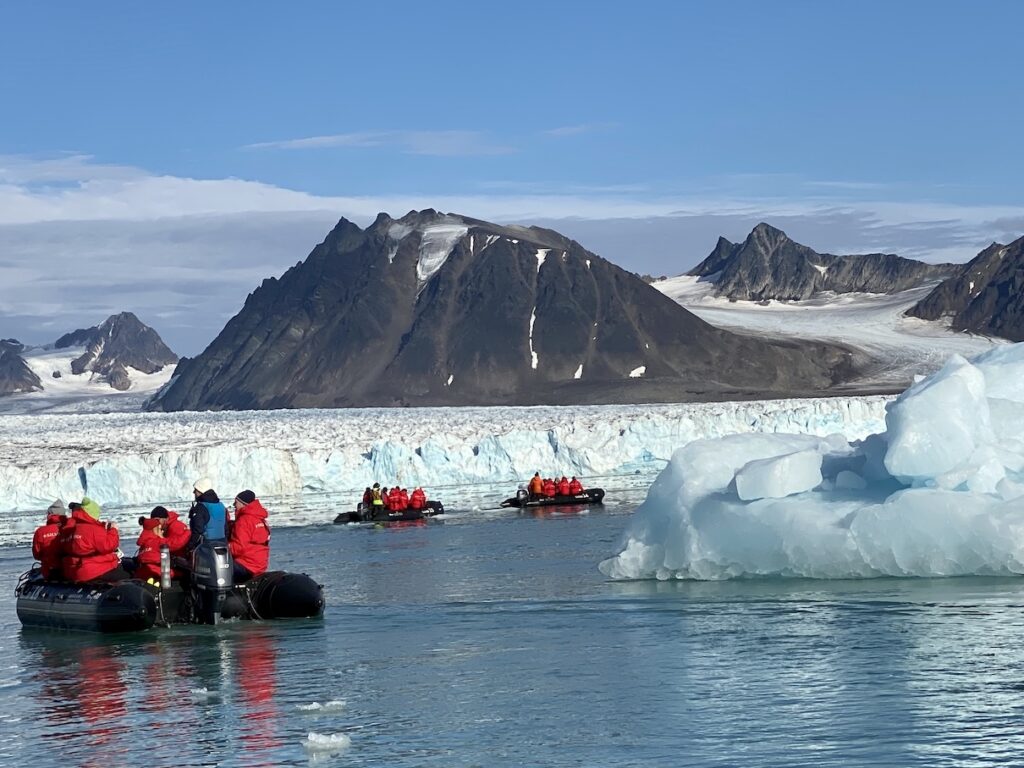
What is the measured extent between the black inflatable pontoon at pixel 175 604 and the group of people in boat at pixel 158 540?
0.26m

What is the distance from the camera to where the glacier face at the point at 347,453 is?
48.8 m

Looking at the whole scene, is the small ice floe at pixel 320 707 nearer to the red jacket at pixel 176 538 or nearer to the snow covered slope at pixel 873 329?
the red jacket at pixel 176 538

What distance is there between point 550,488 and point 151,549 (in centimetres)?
2171

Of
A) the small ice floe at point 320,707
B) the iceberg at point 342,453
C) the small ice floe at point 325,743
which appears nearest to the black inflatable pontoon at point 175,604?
the small ice floe at point 320,707

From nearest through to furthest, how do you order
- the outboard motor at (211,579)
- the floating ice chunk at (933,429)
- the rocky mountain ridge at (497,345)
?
the floating ice chunk at (933,429)
the outboard motor at (211,579)
the rocky mountain ridge at (497,345)

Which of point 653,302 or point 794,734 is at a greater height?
point 653,302

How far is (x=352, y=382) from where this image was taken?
179m

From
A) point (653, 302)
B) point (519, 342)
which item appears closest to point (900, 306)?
point (653, 302)

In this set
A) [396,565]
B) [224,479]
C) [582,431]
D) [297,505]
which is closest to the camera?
[396,565]

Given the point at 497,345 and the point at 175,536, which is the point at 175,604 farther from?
the point at 497,345

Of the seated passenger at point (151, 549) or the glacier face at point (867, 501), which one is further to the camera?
the seated passenger at point (151, 549)

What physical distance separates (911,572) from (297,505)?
→ 28.4 meters

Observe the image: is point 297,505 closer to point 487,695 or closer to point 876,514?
point 876,514

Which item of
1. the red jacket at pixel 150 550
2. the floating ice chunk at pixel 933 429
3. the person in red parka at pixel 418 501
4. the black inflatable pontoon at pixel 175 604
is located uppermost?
the floating ice chunk at pixel 933 429
